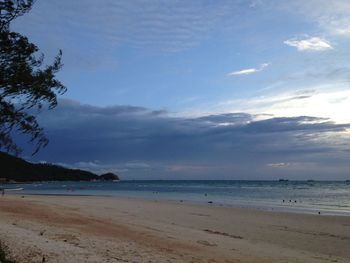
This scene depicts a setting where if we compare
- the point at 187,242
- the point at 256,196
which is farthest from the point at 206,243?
the point at 256,196

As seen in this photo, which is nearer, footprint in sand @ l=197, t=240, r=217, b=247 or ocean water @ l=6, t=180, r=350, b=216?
footprint in sand @ l=197, t=240, r=217, b=247

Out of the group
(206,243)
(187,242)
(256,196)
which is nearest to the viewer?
(187,242)

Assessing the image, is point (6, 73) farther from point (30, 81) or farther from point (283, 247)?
point (283, 247)

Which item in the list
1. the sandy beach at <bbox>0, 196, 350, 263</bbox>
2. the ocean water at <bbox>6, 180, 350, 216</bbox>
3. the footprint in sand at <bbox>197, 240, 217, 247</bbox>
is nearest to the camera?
the sandy beach at <bbox>0, 196, 350, 263</bbox>

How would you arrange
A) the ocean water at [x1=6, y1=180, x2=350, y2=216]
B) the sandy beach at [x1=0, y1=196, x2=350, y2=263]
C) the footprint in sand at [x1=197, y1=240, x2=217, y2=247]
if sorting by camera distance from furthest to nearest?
the ocean water at [x1=6, y1=180, x2=350, y2=216]
the footprint in sand at [x1=197, y1=240, x2=217, y2=247]
the sandy beach at [x1=0, y1=196, x2=350, y2=263]

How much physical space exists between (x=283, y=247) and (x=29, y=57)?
12.7m

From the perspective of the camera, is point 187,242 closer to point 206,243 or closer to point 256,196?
point 206,243

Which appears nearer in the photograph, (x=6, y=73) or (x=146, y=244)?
(x=6, y=73)

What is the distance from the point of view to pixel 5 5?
11.2 metres

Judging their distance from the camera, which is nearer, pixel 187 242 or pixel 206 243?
pixel 187 242

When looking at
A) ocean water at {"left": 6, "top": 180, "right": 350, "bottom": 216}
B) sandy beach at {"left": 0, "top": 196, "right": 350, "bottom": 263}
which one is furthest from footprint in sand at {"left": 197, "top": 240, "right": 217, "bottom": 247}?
ocean water at {"left": 6, "top": 180, "right": 350, "bottom": 216}

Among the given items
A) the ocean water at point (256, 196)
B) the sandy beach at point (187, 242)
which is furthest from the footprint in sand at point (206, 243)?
the ocean water at point (256, 196)

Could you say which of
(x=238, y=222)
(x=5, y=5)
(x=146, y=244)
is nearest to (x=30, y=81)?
(x=5, y=5)

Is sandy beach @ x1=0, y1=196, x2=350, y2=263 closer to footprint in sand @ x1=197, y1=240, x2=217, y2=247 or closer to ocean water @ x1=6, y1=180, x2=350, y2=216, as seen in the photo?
footprint in sand @ x1=197, y1=240, x2=217, y2=247
